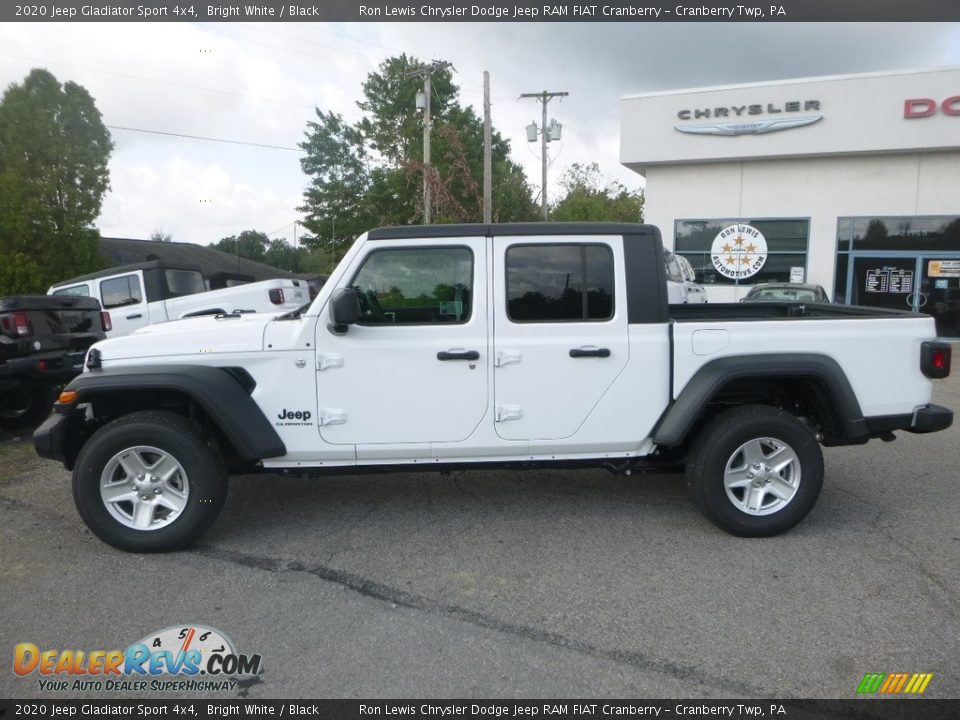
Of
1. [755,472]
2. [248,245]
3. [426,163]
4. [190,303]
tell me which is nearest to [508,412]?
[755,472]

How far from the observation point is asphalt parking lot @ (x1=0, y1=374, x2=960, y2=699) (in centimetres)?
301

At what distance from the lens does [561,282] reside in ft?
14.5

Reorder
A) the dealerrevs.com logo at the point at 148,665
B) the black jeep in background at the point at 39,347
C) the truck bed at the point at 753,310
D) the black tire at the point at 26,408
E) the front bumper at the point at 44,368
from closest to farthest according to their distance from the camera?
the dealerrevs.com logo at the point at 148,665
the truck bed at the point at 753,310
the front bumper at the point at 44,368
the black jeep in background at the point at 39,347
the black tire at the point at 26,408

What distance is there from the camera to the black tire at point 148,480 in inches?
163

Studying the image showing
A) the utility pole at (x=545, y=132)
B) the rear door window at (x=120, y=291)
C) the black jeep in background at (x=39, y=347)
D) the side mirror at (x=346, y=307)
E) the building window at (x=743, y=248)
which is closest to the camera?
the side mirror at (x=346, y=307)

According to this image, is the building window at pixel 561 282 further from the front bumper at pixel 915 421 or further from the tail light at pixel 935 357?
the tail light at pixel 935 357

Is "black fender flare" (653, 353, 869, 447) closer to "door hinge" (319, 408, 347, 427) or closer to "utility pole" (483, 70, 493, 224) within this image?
"door hinge" (319, 408, 347, 427)

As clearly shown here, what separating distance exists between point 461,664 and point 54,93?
19201mm

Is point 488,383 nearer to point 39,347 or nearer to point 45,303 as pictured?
point 39,347

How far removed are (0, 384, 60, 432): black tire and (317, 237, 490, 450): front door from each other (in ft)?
16.2

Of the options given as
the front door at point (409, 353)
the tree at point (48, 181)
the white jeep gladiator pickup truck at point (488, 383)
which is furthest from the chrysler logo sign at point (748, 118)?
the front door at point (409, 353)

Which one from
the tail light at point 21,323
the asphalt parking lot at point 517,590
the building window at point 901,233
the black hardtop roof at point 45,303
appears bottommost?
the asphalt parking lot at point 517,590

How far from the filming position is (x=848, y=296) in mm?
16844

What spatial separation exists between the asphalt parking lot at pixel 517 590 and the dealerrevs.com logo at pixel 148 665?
0.06 m
